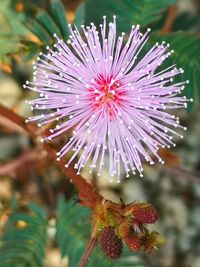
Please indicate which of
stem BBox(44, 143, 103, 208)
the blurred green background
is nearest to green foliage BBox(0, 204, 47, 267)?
the blurred green background

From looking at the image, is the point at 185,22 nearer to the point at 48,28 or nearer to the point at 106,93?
the point at 48,28

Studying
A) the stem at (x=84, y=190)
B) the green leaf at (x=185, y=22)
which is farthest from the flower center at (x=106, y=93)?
the green leaf at (x=185, y=22)

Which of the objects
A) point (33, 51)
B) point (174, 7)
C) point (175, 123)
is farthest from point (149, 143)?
point (174, 7)

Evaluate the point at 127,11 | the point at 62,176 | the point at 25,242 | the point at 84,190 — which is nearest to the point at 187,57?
the point at 127,11

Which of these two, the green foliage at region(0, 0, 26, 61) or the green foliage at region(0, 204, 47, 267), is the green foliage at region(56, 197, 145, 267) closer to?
the green foliage at region(0, 204, 47, 267)

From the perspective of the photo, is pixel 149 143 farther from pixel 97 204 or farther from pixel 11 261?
pixel 11 261

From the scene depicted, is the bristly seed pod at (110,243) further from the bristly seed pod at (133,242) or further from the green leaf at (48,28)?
the green leaf at (48,28)
